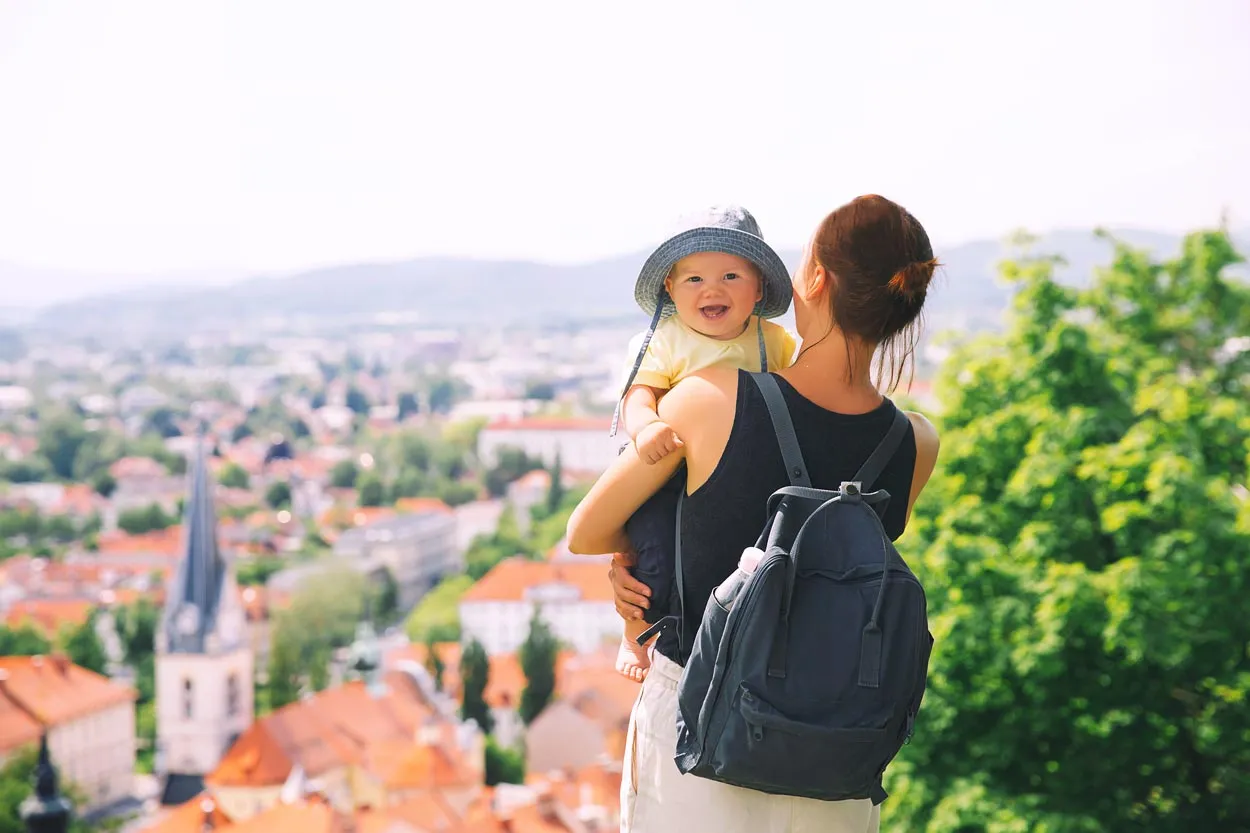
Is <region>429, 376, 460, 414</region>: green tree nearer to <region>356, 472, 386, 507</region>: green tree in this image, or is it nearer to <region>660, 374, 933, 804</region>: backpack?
<region>356, 472, 386, 507</region>: green tree

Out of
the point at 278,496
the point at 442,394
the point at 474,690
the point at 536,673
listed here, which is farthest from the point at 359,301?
the point at 474,690

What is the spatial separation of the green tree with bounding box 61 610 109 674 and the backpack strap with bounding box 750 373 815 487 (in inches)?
1625

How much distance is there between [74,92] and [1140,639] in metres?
90.9

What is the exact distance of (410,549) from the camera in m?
52.7

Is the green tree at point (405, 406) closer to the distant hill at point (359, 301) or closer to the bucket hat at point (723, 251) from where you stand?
the distant hill at point (359, 301)

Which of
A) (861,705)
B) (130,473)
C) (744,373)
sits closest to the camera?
(861,705)

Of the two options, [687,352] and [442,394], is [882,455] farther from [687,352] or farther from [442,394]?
[442,394]

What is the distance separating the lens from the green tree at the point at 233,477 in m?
63.0

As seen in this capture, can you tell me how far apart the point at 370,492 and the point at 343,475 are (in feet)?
10.2

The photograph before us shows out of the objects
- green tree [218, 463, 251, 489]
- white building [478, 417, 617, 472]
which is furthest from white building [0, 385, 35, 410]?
white building [478, 417, 617, 472]

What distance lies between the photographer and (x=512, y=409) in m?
75.1

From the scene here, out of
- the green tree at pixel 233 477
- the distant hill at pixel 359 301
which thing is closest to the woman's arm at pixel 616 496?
the green tree at pixel 233 477

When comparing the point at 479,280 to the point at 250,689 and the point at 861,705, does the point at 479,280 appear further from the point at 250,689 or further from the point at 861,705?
the point at 861,705

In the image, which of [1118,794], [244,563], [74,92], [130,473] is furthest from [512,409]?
[1118,794]
